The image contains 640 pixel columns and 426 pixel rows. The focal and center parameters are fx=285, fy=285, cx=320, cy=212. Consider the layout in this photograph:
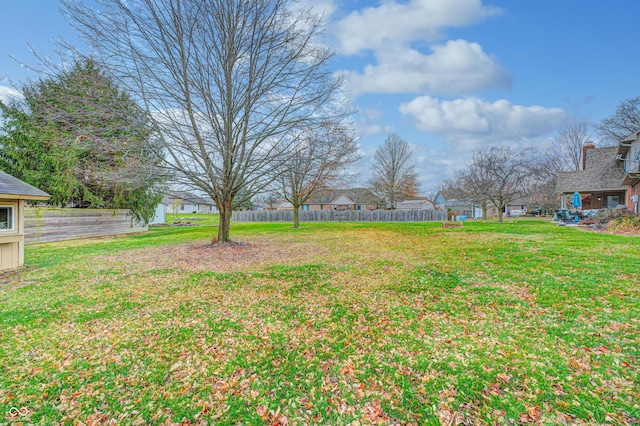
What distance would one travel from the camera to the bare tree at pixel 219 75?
8.88 m

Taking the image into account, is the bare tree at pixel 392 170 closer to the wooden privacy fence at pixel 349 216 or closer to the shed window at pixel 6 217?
the wooden privacy fence at pixel 349 216

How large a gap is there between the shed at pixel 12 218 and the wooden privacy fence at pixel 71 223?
769 cm

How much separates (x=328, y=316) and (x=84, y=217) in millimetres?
18171

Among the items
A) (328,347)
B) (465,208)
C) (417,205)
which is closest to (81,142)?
(328,347)

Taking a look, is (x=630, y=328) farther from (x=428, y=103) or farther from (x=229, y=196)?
(x=428, y=103)

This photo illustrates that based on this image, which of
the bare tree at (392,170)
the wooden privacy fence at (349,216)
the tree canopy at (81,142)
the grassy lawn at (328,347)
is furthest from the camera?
the bare tree at (392,170)

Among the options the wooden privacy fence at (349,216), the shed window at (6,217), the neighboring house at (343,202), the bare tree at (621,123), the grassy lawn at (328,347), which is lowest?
the grassy lawn at (328,347)

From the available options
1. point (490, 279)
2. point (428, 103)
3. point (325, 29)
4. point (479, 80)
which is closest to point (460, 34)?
point (479, 80)

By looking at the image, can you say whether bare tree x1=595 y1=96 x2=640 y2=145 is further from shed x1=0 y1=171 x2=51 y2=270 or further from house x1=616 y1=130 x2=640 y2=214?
shed x1=0 y1=171 x2=51 y2=270

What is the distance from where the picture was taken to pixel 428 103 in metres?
20.7

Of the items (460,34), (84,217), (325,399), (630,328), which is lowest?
(325,399)

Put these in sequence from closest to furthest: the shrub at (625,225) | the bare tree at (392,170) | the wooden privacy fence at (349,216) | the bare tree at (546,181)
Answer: the shrub at (625,225) → the wooden privacy fence at (349,216) → the bare tree at (546,181) → the bare tree at (392,170)

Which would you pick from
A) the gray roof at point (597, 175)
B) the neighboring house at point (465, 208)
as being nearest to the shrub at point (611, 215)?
the gray roof at point (597, 175)

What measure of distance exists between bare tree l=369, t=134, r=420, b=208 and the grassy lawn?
31057 mm
